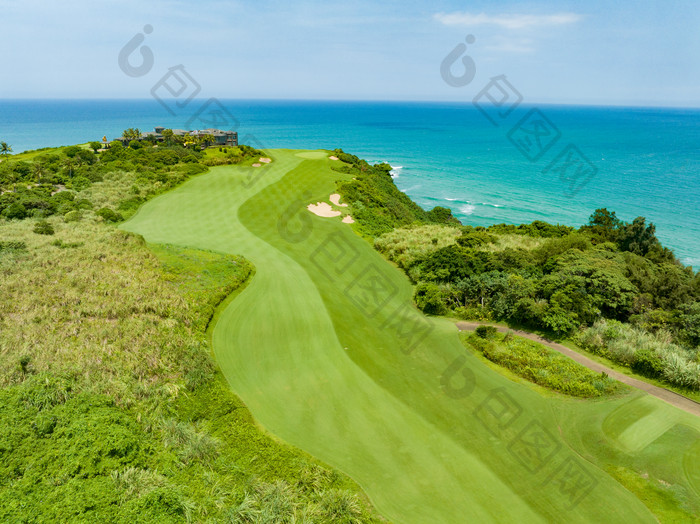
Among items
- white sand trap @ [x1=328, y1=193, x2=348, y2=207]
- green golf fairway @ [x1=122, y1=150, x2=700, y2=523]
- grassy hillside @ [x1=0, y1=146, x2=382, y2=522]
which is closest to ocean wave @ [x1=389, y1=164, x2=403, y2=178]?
white sand trap @ [x1=328, y1=193, x2=348, y2=207]

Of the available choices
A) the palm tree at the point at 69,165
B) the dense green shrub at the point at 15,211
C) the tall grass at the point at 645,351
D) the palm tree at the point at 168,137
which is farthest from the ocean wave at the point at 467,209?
the dense green shrub at the point at 15,211

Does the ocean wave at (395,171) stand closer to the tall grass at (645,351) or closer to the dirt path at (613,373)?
the dirt path at (613,373)

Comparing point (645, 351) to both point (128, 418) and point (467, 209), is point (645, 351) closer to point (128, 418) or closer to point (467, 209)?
point (128, 418)

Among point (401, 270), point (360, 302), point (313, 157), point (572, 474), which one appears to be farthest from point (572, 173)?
point (572, 474)

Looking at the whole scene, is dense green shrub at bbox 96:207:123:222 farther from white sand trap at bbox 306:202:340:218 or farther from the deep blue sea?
white sand trap at bbox 306:202:340:218

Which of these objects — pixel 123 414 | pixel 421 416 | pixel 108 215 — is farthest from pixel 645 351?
pixel 108 215
